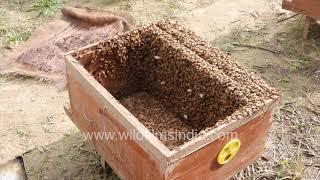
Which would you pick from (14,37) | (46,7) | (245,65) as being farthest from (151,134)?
(46,7)

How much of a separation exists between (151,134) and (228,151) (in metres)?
0.53

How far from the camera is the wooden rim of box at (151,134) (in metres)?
2.32

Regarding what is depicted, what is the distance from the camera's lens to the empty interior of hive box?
10.0 feet

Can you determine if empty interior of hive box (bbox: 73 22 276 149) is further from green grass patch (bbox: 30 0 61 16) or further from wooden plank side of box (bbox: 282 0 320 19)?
green grass patch (bbox: 30 0 61 16)

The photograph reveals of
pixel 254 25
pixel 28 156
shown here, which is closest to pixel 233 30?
pixel 254 25

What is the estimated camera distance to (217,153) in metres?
2.58

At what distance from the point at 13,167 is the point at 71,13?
286cm

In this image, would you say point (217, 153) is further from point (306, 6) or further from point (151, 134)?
point (306, 6)

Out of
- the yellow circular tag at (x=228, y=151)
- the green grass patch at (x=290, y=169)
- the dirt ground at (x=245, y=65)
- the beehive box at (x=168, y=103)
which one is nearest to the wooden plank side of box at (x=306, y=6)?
the dirt ground at (x=245, y=65)

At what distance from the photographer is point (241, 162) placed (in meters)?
2.87

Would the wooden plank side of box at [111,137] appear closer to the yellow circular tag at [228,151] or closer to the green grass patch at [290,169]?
the yellow circular tag at [228,151]

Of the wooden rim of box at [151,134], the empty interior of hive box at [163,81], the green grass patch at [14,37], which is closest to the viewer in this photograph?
the wooden rim of box at [151,134]

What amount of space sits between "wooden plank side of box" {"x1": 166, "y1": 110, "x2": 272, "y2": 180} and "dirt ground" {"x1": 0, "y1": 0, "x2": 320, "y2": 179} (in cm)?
56

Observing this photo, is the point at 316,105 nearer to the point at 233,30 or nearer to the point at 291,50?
the point at 291,50
